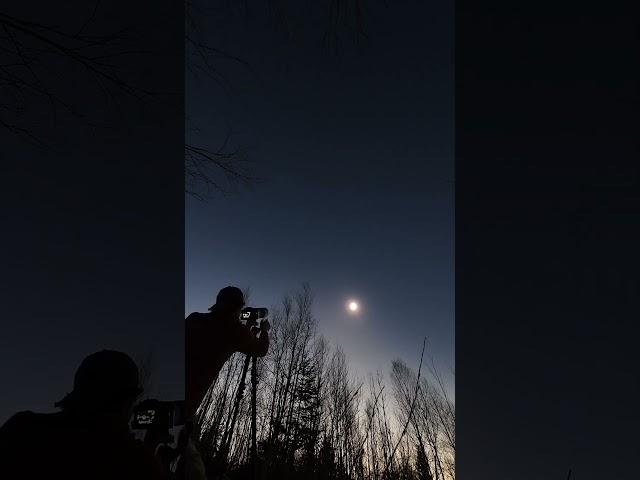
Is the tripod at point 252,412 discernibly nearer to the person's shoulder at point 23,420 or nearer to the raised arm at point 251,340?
the raised arm at point 251,340

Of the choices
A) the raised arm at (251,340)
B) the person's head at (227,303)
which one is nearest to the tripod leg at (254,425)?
the raised arm at (251,340)

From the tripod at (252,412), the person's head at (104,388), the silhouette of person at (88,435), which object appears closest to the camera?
the silhouette of person at (88,435)

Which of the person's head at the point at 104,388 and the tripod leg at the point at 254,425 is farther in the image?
the tripod leg at the point at 254,425

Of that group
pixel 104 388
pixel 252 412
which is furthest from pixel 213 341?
pixel 104 388

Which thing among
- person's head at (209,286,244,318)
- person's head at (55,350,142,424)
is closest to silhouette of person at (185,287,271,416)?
person's head at (209,286,244,318)

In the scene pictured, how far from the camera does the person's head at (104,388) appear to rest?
96 centimetres

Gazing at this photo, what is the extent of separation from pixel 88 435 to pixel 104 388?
0.13 m

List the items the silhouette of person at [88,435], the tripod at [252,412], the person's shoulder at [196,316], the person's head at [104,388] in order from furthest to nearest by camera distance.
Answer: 1. the tripod at [252,412]
2. the person's shoulder at [196,316]
3. the person's head at [104,388]
4. the silhouette of person at [88,435]

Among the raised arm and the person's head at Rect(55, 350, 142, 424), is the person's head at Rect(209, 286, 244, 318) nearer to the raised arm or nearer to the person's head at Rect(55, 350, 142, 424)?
the raised arm

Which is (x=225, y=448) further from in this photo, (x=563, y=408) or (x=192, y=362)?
(x=563, y=408)

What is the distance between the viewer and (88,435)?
0.90m

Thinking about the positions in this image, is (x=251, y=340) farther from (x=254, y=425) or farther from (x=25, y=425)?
(x=25, y=425)

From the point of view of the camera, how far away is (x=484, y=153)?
1.16 metres

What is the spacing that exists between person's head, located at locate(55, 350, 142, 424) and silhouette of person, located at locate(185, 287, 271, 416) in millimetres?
1087
